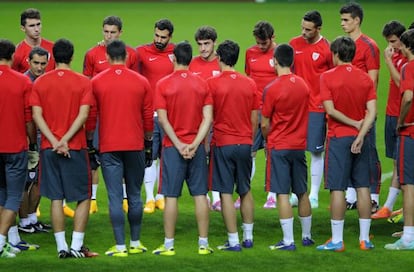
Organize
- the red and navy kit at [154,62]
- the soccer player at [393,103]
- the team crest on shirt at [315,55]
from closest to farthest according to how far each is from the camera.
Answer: the soccer player at [393,103], the red and navy kit at [154,62], the team crest on shirt at [315,55]

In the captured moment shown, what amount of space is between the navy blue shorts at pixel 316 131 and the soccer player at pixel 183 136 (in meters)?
2.58

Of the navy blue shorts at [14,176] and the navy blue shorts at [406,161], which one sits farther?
the navy blue shorts at [406,161]

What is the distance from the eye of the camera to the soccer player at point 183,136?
9.65m

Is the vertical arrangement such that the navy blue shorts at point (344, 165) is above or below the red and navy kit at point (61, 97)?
below

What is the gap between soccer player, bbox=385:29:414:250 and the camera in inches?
393

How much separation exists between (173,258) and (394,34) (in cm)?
380

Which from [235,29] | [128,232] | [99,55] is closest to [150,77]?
[99,55]

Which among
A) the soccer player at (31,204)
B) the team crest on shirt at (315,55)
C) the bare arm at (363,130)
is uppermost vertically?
the team crest on shirt at (315,55)

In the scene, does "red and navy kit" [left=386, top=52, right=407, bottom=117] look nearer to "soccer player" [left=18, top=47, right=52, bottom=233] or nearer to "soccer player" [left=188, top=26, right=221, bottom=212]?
"soccer player" [left=188, top=26, right=221, bottom=212]

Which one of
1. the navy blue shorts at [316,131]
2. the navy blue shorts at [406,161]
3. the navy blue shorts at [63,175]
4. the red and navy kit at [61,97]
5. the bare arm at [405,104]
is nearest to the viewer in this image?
the red and navy kit at [61,97]

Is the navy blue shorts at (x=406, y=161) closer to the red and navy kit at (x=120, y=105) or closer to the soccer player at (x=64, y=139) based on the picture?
the red and navy kit at (x=120, y=105)

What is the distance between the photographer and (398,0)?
40.8 m

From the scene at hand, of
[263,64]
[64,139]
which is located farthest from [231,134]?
[263,64]

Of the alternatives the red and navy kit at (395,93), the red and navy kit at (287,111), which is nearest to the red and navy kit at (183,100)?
the red and navy kit at (287,111)
